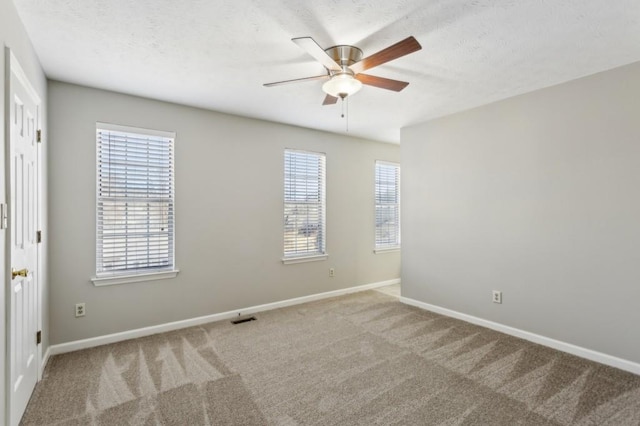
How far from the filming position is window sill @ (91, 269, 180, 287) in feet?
10.4

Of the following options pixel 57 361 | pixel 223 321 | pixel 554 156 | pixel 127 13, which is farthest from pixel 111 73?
pixel 554 156

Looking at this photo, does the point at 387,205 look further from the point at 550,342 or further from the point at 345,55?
the point at 345,55

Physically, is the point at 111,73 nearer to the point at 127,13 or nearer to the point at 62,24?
the point at 62,24

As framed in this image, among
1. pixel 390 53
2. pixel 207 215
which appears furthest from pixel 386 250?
pixel 390 53

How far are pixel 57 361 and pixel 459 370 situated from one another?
3426mm

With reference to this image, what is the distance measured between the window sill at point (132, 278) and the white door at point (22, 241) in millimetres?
666

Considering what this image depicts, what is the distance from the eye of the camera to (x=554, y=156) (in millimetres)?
3086

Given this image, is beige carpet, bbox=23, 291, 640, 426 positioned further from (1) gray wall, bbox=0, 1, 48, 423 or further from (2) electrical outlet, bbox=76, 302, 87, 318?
(1) gray wall, bbox=0, 1, 48, 423

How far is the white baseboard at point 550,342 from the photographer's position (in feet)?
8.72

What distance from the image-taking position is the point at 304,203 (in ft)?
15.3

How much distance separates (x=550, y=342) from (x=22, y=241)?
438 centimetres

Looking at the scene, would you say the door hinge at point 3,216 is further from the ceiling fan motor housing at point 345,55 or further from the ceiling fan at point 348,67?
the ceiling fan motor housing at point 345,55

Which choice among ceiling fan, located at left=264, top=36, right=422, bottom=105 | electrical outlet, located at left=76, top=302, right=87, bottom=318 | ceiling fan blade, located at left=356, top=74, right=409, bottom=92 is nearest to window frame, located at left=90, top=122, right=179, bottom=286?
electrical outlet, located at left=76, top=302, right=87, bottom=318

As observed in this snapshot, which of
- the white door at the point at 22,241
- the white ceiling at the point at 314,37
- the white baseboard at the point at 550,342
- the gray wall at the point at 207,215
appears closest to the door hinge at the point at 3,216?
the white door at the point at 22,241
